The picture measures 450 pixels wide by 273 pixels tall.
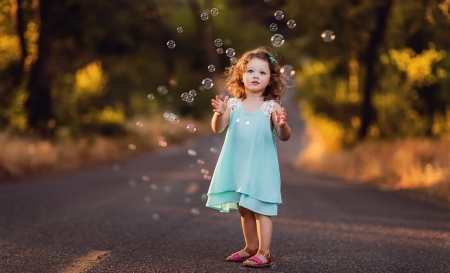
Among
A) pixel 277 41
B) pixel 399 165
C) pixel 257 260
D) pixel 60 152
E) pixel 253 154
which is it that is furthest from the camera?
pixel 60 152

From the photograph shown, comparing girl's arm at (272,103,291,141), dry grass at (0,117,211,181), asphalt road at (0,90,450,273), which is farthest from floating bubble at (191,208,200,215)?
girl's arm at (272,103,291,141)

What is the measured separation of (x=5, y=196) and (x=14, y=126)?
673 cm

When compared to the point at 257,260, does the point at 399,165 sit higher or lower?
higher

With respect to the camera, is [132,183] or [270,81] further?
[132,183]

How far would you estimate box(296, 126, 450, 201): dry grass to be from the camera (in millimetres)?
13544

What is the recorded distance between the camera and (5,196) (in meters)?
10.8

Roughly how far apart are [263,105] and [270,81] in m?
0.26

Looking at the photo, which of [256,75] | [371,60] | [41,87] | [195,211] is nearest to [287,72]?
[256,75]

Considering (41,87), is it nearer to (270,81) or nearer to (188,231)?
(188,231)

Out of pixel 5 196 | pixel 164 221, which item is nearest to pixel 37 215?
pixel 164 221

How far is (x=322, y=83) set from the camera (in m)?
22.5

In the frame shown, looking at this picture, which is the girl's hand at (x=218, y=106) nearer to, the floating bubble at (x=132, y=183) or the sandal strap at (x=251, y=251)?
the sandal strap at (x=251, y=251)

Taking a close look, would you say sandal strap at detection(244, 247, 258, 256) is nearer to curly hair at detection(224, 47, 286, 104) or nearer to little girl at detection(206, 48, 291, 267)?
little girl at detection(206, 48, 291, 267)

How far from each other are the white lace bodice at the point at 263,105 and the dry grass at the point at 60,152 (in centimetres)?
283
